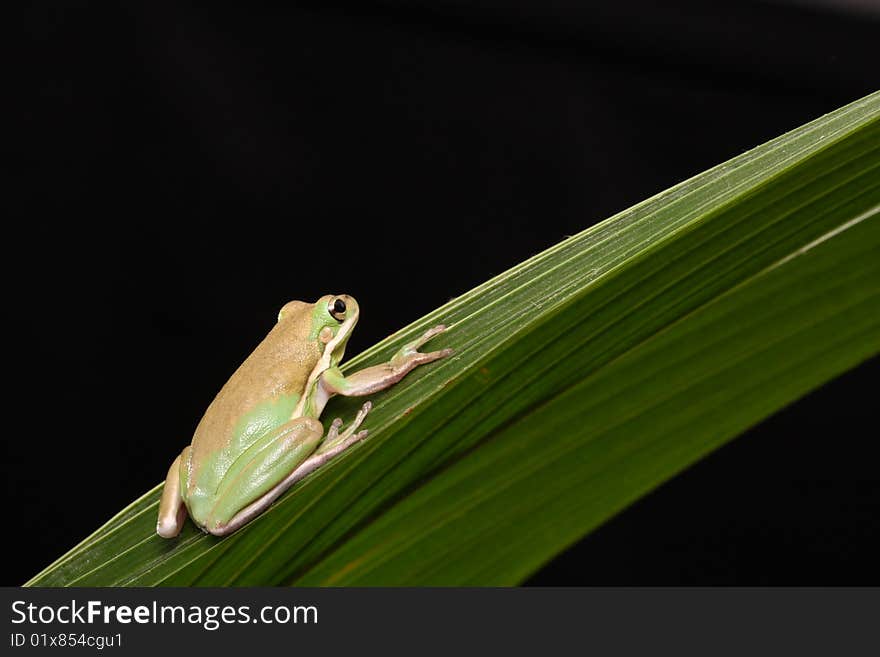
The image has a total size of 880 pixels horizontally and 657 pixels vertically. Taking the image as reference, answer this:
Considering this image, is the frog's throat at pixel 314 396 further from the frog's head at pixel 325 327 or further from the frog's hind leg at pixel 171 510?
the frog's hind leg at pixel 171 510

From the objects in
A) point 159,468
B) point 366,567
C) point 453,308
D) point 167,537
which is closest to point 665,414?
point 366,567

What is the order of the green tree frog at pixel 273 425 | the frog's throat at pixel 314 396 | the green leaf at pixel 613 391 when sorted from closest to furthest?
the green leaf at pixel 613 391, the green tree frog at pixel 273 425, the frog's throat at pixel 314 396

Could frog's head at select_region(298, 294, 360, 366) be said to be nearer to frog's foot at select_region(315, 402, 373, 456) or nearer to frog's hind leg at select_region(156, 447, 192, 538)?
frog's foot at select_region(315, 402, 373, 456)

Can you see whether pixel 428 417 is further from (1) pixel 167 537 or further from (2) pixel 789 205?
(1) pixel 167 537

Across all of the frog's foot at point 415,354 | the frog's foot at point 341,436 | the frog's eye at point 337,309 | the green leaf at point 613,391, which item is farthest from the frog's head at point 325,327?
the green leaf at point 613,391

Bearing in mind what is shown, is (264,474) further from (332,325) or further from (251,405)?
(332,325)
